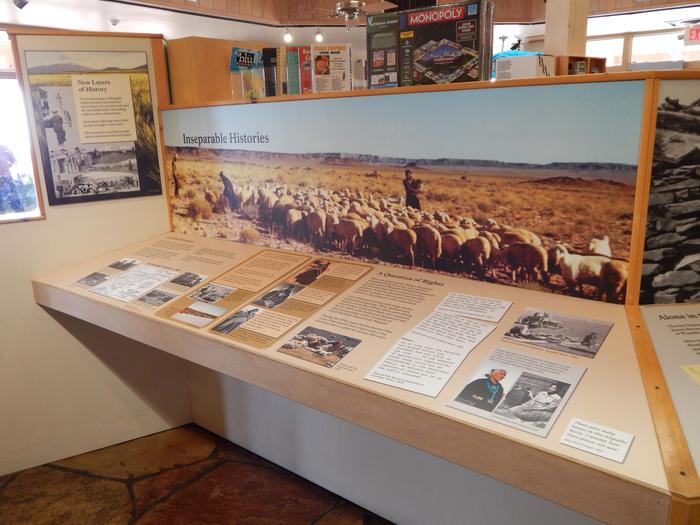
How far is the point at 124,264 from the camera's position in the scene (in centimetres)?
269

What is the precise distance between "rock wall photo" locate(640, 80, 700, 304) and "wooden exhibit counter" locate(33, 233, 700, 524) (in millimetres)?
150

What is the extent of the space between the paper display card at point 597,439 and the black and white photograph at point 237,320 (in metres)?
1.13

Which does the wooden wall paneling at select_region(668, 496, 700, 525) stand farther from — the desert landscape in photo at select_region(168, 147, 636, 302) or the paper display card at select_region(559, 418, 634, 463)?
the desert landscape in photo at select_region(168, 147, 636, 302)

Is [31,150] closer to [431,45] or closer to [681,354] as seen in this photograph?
[431,45]

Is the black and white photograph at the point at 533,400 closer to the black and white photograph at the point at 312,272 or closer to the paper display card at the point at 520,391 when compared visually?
the paper display card at the point at 520,391

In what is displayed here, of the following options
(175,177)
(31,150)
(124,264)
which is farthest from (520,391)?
(31,150)

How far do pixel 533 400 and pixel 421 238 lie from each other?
835 mm

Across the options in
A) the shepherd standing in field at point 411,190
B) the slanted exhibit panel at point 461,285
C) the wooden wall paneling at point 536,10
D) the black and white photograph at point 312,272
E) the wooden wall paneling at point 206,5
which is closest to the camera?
the slanted exhibit panel at point 461,285

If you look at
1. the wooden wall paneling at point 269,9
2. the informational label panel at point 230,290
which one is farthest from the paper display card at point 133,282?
the wooden wall paneling at point 269,9

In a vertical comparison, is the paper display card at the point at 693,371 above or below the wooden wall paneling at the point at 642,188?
below

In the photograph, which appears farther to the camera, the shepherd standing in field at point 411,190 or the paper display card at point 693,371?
the shepherd standing in field at point 411,190

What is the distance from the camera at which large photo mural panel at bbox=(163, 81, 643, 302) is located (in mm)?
1605

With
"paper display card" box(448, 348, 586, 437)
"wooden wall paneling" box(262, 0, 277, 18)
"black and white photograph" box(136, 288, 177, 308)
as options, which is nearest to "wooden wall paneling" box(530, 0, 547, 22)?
"wooden wall paneling" box(262, 0, 277, 18)

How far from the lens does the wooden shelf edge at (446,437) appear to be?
1.09 meters
